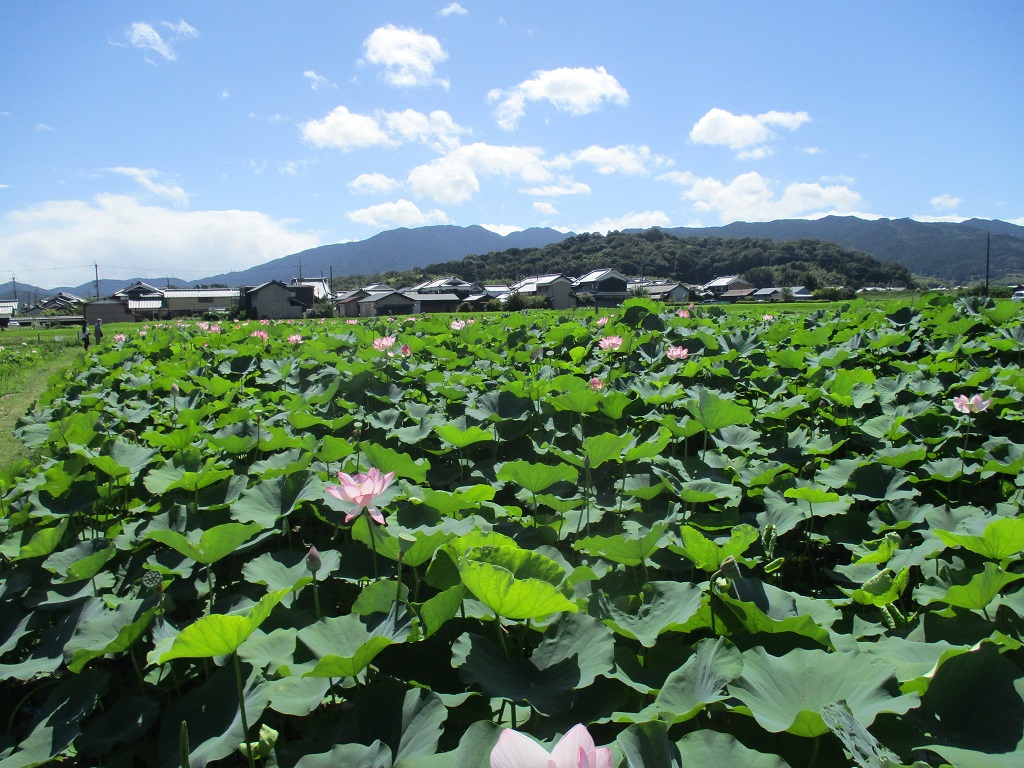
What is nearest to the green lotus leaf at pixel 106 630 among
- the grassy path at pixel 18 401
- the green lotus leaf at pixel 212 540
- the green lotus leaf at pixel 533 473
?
the green lotus leaf at pixel 212 540

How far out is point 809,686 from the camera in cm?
93

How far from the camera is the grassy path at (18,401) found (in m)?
4.66

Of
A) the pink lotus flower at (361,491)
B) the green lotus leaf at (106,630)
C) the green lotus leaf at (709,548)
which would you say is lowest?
the green lotus leaf at (106,630)

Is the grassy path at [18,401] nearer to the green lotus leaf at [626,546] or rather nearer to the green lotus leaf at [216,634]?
the green lotus leaf at [216,634]

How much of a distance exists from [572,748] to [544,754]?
0.03 m

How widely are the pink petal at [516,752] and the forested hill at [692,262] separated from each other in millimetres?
72081

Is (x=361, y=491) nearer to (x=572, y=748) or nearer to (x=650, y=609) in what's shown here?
(x=650, y=609)

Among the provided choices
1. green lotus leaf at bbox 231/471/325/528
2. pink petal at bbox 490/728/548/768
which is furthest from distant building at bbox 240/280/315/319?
pink petal at bbox 490/728/548/768

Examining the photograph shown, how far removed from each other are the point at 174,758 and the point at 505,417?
173cm

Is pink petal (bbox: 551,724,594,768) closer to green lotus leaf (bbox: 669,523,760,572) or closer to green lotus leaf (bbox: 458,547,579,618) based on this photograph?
green lotus leaf (bbox: 458,547,579,618)

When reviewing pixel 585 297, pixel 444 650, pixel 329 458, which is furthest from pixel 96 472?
pixel 585 297

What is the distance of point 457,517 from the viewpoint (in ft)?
5.85

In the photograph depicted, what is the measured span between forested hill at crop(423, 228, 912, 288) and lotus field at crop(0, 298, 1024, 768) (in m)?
70.0

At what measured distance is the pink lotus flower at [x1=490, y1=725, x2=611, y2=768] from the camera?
596 mm
